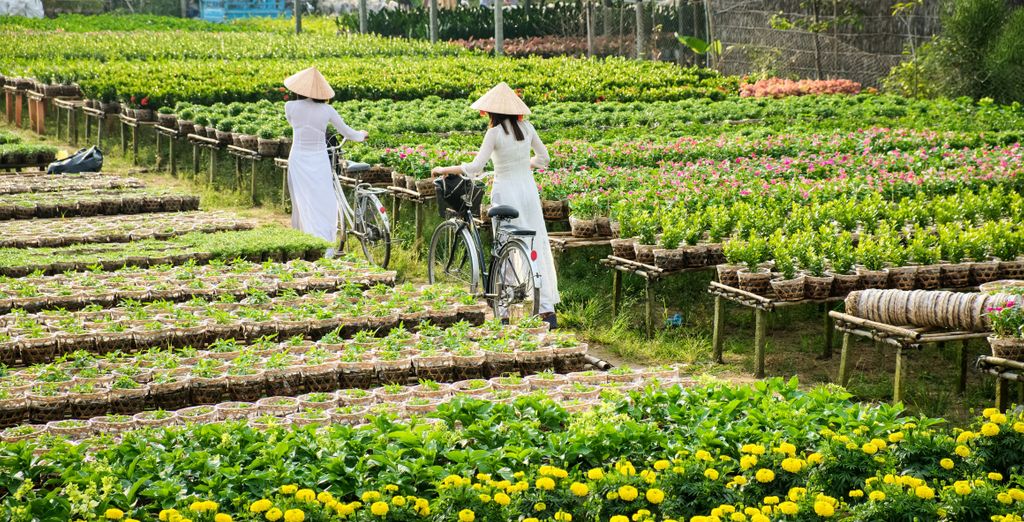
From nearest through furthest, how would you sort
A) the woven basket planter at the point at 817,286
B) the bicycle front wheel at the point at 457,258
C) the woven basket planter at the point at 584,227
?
the woven basket planter at the point at 817,286 → the bicycle front wheel at the point at 457,258 → the woven basket planter at the point at 584,227

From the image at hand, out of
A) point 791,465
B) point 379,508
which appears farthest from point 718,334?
point 379,508

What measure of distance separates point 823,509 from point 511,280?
5060 mm

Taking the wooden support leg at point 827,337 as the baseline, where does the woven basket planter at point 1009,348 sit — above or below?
above

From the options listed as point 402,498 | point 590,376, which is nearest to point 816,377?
point 590,376

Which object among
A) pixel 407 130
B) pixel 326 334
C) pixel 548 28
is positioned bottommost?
pixel 326 334

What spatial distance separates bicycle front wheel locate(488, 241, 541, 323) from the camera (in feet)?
29.9

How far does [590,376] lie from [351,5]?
6282 cm

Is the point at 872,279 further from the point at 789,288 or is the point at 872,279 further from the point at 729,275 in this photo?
the point at 729,275

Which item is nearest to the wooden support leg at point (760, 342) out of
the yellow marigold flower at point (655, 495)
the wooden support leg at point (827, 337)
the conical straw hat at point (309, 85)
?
the wooden support leg at point (827, 337)

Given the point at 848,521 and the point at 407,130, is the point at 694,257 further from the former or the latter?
the point at 407,130

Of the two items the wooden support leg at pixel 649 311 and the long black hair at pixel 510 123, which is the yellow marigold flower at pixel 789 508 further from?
the long black hair at pixel 510 123

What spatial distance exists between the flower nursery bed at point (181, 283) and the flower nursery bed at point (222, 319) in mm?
245

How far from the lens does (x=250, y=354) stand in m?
7.11

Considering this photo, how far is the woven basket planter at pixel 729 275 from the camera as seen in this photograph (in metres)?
9.00
